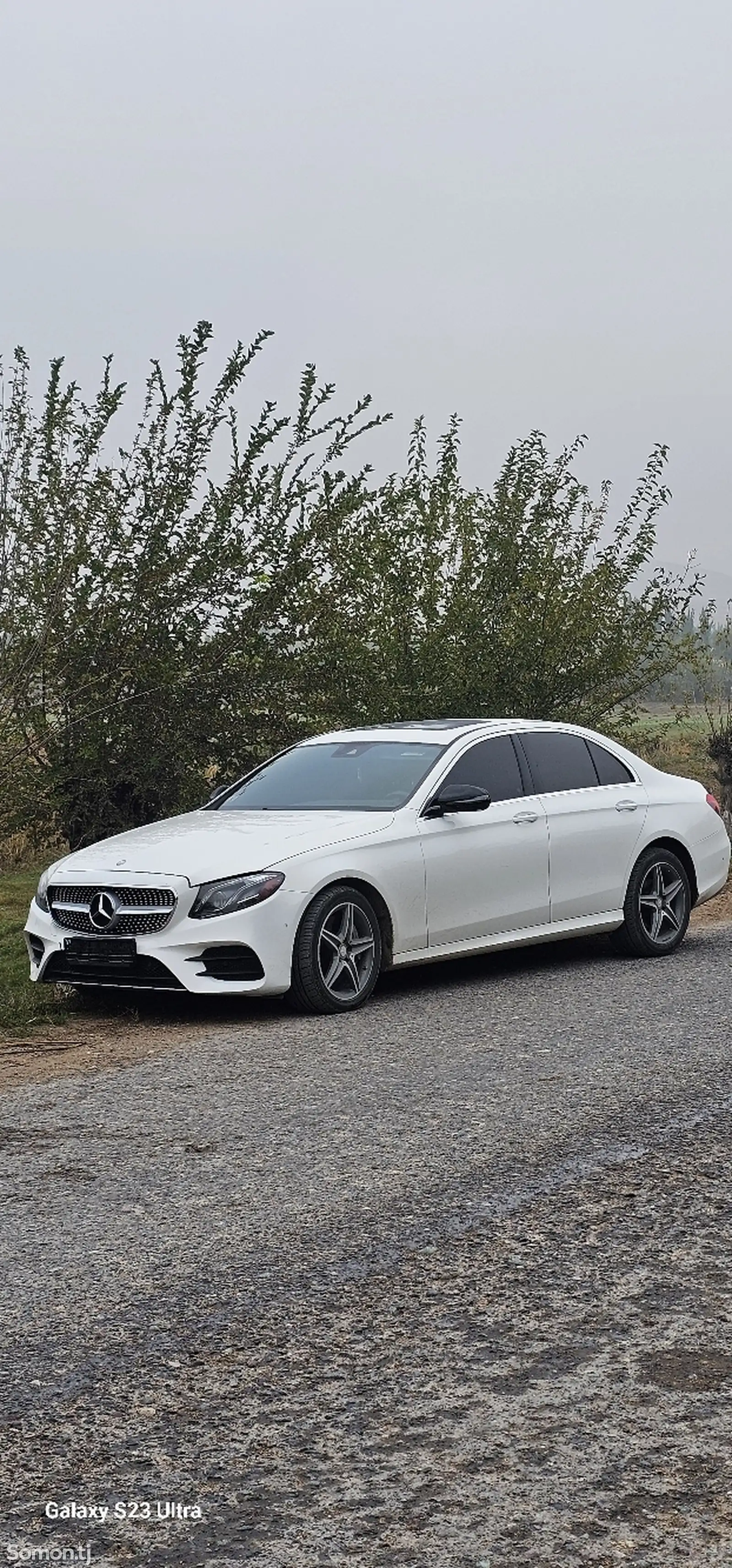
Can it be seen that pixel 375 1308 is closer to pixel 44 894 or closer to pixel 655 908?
pixel 44 894

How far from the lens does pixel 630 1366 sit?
14.1ft

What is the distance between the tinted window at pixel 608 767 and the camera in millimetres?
12117

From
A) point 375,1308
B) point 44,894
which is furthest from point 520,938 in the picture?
point 375,1308

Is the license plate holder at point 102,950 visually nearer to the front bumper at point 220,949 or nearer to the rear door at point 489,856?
the front bumper at point 220,949

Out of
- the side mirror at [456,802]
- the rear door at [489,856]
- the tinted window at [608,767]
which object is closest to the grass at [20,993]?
the rear door at [489,856]

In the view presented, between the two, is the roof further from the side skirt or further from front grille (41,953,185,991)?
front grille (41,953,185,991)

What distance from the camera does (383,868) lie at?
10.1 meters

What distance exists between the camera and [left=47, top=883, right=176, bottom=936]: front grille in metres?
9.53

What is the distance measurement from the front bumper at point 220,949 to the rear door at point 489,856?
A: 1178 mm

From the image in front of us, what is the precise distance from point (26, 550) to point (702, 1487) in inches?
445

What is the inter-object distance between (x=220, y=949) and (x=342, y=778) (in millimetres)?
1974

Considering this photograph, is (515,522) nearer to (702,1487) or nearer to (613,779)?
(613,779)

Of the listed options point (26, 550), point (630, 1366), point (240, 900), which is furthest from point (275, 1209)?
point (26, 550)

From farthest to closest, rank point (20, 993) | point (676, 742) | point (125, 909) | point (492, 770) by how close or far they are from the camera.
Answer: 1. point (676, 742)
2. point (492, 770)
3. point (20, 993)
4. point (125, 909)
